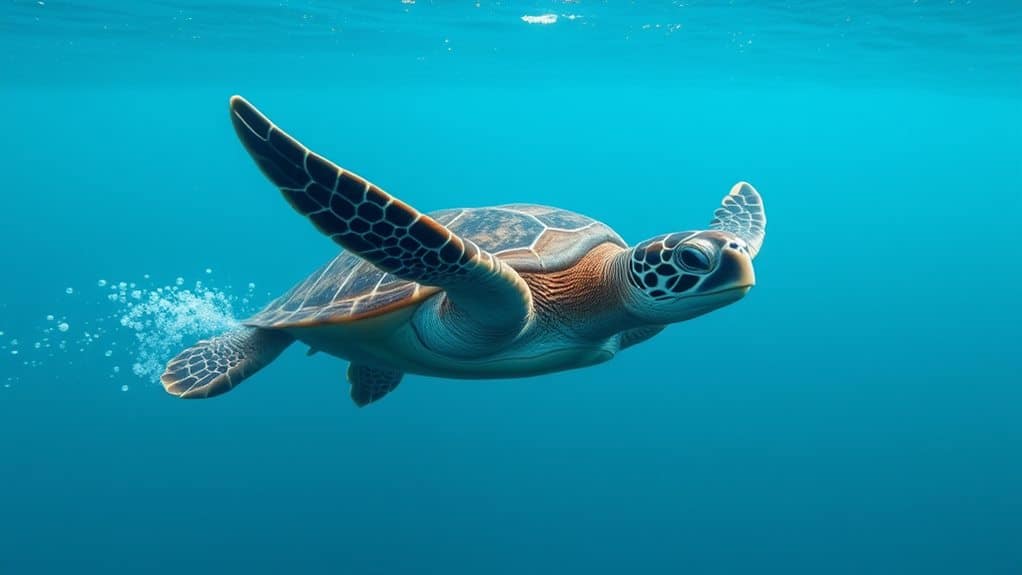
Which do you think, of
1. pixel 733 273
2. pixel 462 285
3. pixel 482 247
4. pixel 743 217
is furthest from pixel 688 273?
pixel 743 217

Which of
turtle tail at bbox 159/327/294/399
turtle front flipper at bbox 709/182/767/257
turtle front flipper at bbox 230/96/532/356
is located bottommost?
turtle front flipper at bbox 230/96/532/356

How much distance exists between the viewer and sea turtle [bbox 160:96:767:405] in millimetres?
2049

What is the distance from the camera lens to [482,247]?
330 centimetres

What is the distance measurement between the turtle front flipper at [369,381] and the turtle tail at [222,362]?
54 cm

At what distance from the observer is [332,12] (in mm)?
13297

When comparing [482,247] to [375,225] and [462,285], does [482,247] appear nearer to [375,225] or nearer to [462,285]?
[462,285]

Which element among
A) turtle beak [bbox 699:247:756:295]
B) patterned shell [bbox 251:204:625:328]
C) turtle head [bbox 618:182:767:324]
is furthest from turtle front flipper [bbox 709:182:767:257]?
turtle beak [bbox 699:247:756:295]

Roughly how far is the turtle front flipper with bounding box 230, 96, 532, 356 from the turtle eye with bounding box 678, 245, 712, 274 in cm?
64

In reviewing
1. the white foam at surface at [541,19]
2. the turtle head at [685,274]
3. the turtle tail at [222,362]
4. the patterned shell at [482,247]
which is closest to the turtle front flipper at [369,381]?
the turtle tail at [222,362]

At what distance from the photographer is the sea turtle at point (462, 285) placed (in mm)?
2049

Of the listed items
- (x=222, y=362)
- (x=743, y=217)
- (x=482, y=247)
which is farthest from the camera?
(x=222, y=362)

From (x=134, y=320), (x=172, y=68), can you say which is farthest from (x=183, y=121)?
(x=134, y=320)

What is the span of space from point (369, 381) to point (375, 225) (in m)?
2.97

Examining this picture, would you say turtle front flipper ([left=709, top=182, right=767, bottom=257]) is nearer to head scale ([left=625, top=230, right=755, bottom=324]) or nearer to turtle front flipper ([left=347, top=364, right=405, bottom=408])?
head scale ([left=625, top=230, right=755, bottom=324])
